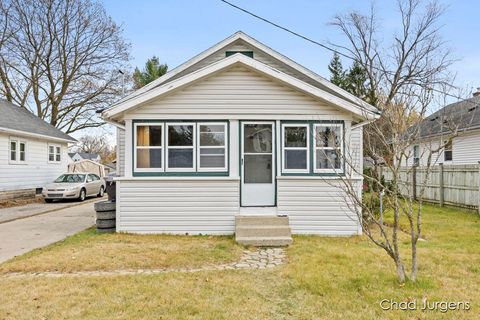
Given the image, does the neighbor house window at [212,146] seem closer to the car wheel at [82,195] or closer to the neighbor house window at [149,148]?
the neighbor house window at [149,148]

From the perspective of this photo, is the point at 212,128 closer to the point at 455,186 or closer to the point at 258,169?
the point at 258,169

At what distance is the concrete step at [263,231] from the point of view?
761 cm

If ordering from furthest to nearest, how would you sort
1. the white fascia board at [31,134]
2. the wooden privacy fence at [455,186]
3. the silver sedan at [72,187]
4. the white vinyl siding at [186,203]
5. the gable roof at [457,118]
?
the silver sedan at [72,187] < the white fascia board at [31,134] < the wooden privacy fence at [455,186] < the white vinyl siding at [186,203] < the gable roof at [457,118]

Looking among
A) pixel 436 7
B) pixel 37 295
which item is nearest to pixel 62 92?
pixel 37 295

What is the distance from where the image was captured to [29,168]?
1741 cm

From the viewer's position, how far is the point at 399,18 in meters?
27.0

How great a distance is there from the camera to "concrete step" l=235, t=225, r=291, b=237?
7.61 meters

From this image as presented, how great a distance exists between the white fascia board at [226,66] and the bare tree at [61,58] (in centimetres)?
2023

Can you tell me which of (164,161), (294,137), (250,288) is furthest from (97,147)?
(250,288)

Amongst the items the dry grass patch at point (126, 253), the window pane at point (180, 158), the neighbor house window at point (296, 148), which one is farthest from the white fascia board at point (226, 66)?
the dry grass patch at point (126, 253)

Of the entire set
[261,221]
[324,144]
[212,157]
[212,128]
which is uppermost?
[212,128]

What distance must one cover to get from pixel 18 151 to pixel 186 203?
12.7 metres

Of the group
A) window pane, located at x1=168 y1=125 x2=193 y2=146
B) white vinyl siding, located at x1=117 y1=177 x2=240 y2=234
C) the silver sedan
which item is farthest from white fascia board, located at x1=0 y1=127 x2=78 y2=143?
window pane, located at x1=168 y1=125 x2=193 y2=146

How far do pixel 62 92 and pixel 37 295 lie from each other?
2449 centimetres
